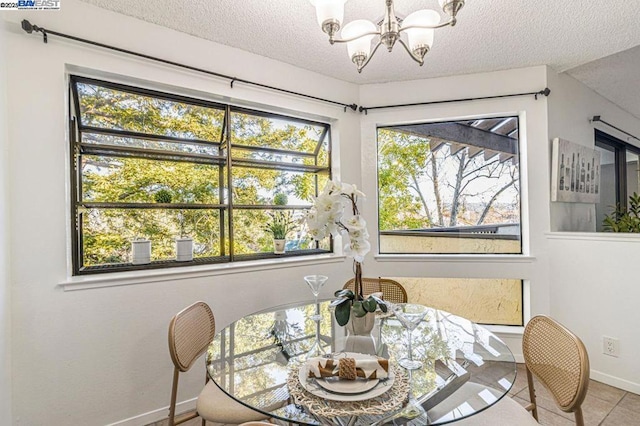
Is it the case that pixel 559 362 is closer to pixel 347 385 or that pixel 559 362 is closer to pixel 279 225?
pixel 347 385

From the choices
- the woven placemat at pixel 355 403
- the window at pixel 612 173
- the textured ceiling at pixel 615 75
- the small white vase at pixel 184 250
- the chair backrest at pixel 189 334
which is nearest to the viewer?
the woven placemat at pixel 355 403

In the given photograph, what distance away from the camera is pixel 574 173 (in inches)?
108

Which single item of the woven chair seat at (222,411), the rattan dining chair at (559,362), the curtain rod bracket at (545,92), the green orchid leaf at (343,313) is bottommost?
the woven chair seat at (222,411)

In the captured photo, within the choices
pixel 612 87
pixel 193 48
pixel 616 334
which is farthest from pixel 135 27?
pixel 612 87

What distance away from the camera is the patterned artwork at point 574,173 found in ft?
8.54

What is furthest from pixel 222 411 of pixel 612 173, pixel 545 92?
pixel 612 173

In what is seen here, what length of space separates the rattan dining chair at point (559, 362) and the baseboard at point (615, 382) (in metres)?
1.43

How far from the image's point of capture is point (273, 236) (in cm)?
260

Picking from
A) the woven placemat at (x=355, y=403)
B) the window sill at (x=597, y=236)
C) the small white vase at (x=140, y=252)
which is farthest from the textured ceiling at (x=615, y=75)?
the small white vase at (x=140, y=252)

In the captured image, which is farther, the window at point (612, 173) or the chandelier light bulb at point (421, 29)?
the window at point (612, 173)

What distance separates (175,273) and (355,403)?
151 centimetres

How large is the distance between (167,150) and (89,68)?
613 millimetres

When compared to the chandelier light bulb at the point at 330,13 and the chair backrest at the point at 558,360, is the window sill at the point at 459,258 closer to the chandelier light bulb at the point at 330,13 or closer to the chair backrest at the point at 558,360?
the chair backrest at the point at 558,360

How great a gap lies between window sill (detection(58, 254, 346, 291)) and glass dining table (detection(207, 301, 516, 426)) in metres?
0.53
